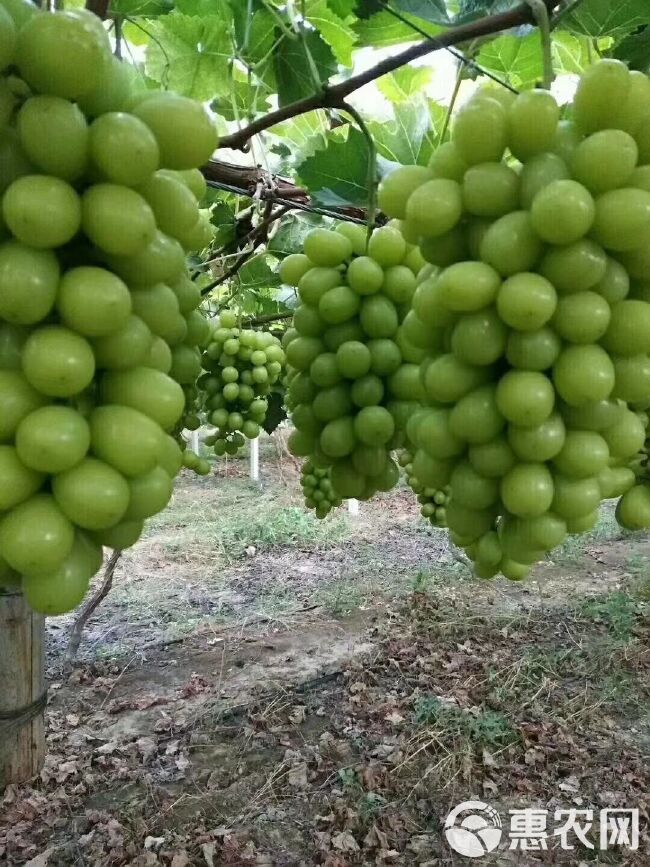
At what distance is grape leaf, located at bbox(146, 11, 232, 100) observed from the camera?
55.8 inches

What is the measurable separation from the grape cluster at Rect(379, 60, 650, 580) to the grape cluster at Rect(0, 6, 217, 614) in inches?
9.8

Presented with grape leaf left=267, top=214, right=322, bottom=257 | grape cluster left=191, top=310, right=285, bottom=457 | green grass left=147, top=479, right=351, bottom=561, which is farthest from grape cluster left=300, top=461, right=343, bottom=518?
green grass left=147, top=479, right=351, bottom=561

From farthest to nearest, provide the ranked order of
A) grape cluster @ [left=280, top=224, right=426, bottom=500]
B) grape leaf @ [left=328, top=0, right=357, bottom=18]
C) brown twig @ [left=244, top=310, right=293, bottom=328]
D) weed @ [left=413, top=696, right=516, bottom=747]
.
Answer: weed @ [left=413, top=696, right=516, bottom=747], brown twig @ [left=244, top=310, right=293, bottom=328], grape leaf @ [left=328, top=0, right=357, bottom=18], grape cluster @ [left=280, top=224, right=426, bottom=500]

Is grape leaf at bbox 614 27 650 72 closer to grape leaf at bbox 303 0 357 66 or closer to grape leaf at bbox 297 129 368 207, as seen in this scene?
grape leaf at bbox 297 129 368 207

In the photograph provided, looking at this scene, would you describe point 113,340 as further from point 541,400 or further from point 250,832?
point 250,832

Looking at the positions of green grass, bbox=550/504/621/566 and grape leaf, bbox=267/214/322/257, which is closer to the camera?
grape leaf, bbox=267/214/322/257

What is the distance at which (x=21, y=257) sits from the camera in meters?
0.51

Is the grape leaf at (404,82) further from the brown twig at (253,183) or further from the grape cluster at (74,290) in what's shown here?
the grape cluster at (74,290)

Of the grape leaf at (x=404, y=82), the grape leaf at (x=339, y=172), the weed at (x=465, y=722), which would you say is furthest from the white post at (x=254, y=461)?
the grape leaf at (x=339, y=172)

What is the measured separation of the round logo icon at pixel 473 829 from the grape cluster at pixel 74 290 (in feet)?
7.39

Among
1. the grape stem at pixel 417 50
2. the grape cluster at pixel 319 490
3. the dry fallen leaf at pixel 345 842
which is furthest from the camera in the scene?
the dry fallen leaf at pixel 345 842

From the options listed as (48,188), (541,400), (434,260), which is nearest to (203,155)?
(48,188)

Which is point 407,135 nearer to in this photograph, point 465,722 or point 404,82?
point 404,82

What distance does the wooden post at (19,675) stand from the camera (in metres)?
2.09
